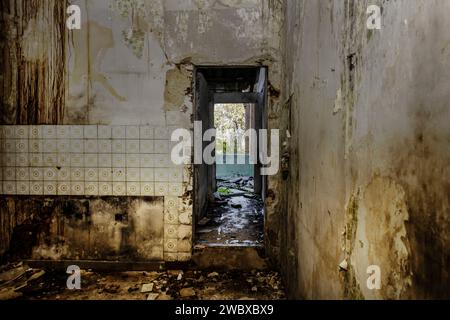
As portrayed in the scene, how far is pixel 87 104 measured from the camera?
3107 mm

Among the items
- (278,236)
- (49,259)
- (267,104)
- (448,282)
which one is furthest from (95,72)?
(448,282)

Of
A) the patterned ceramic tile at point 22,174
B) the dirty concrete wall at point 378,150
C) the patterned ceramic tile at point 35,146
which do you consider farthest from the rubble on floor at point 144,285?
the patterned ceramic tile at point 35,146

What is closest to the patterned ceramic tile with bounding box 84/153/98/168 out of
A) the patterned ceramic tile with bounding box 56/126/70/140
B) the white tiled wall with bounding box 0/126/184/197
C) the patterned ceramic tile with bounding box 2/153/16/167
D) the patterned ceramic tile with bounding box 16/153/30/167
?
the white tiled wall with bounding box 0/126/184/197

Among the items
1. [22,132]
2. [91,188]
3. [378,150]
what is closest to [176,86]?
[91,188]

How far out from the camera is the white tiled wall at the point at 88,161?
309 cm

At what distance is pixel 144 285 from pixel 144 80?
7.46ft

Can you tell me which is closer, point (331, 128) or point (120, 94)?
point (331, 128)

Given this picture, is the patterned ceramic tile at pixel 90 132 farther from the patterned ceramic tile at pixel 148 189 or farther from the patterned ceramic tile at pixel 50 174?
the patterned ceramic tile at pixel 148 189

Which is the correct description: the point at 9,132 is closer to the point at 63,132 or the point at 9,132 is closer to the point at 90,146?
the point at 63,132

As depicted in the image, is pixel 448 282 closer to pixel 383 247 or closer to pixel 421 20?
pixel 383 247

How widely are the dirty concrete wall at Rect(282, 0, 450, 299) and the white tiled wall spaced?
72.3 inches

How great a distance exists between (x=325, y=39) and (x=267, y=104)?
1575 millimetres

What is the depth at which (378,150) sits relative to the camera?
93 cm

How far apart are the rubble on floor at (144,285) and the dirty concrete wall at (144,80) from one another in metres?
0.24
